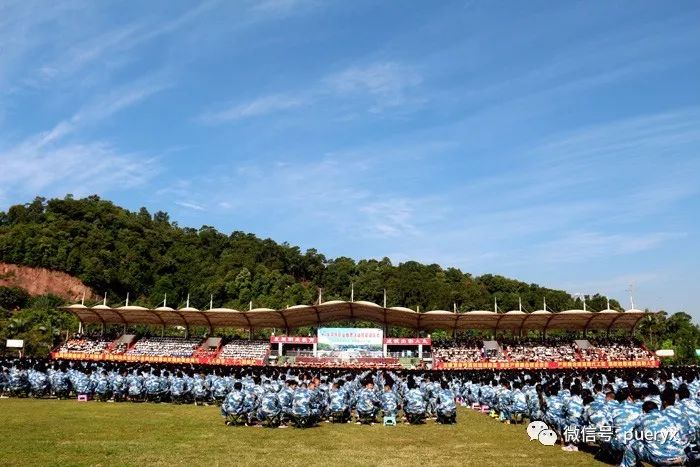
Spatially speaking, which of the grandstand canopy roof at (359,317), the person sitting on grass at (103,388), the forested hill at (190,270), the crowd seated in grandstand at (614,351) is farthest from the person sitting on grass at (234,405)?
A: the forested hill at (190,270)

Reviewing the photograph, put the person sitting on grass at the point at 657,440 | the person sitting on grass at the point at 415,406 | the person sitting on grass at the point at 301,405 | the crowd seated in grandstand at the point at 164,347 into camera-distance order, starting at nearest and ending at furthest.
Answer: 1. the person sitting on grass at the point at 657,440
2. the person sitting on grass at the point at 301,405
3. the person sitting on grass at the point at 415,406
4. the crowd seated in grandstand at the point at 164,347

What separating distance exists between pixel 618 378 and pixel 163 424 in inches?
801

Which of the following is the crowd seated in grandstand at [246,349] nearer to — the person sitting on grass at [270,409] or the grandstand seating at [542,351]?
the grandstand seating at [542,351]

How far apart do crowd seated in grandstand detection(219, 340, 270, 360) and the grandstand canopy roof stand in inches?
80.7

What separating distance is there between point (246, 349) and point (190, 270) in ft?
230

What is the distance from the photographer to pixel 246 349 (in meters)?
57.9

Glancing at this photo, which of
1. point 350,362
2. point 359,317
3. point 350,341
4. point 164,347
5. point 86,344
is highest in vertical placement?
point 359,317

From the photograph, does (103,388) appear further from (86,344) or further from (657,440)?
(86,344)

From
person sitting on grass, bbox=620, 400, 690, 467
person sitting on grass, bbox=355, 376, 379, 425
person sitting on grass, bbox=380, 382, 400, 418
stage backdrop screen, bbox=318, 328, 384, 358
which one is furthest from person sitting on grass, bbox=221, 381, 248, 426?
stage backdrop screen, bbox=318, 328, 384, 358

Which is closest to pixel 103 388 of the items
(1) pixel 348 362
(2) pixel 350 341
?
(1) pixel 348 362

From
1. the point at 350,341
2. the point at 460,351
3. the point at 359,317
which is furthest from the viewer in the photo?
the point at 359,317

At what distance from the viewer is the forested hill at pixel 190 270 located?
111062mm

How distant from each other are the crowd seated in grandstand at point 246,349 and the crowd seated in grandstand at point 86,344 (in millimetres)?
12097

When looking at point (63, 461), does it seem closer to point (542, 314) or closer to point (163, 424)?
point (163, 424)
